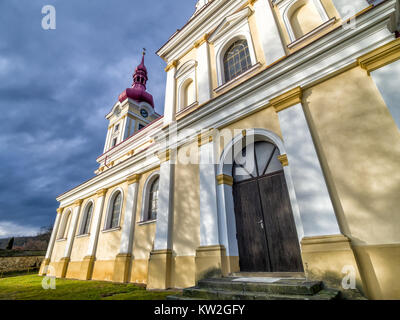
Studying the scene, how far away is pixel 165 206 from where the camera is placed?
6855 millimetres

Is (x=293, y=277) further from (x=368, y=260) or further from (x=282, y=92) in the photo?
(x=282, y=92)

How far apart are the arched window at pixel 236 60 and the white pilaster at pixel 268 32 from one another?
2.55ft

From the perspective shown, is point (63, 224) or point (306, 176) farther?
point (63, 224)

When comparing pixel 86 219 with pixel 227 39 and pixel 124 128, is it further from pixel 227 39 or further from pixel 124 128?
pixel 227 39

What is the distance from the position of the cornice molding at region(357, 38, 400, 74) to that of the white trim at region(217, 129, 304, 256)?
85.3 inches

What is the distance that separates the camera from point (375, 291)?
308cm

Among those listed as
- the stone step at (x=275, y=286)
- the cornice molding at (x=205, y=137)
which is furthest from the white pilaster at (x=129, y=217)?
the stone step at (x=275, y=286)

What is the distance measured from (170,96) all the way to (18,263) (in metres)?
22.7

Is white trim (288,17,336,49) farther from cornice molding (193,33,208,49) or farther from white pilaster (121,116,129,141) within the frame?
white pilaster (121,116,129,141)

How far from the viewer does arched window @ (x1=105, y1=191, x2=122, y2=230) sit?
10455mm

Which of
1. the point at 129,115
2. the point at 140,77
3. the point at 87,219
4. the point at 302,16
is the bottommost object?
the point at 87,219

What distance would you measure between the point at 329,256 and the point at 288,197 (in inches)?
58.7

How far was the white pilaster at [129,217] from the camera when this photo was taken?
8.44 m

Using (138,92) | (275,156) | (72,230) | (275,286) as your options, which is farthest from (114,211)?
(138,92)
